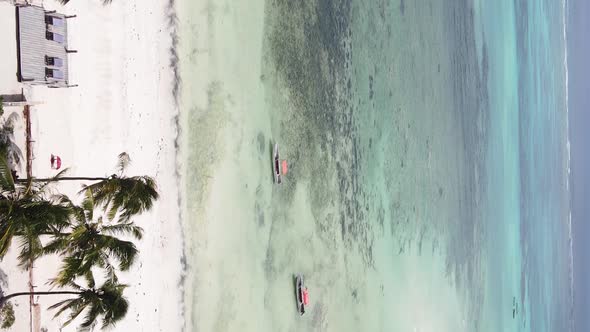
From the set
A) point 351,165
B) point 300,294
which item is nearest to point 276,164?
point 300,294

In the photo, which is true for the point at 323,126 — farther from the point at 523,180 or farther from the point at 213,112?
the point at 523,180

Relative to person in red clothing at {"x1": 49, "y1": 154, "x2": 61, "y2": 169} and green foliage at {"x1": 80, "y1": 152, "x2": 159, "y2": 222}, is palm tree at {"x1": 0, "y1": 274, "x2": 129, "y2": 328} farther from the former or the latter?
person in red clothing at {"x1": 49, "y1": 154, "x2": 61, "y2": 169}

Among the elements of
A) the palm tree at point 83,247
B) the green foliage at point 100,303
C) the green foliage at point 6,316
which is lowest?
the green foliage at point 6,316

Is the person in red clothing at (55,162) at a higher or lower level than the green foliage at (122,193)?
higher

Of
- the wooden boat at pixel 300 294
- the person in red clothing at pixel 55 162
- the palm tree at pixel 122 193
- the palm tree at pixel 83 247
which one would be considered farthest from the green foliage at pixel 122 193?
the wooden boat at pixel 300 294

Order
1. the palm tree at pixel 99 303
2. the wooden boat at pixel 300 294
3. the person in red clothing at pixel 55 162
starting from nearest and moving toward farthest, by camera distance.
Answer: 1. the palm tree at pixel 99 303
2. the person in red clothing at pixel 55 162
3. the wooden boat at pixel 300 294

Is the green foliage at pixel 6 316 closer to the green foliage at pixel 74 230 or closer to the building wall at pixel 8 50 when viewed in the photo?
the green foliage at pixel 74 230

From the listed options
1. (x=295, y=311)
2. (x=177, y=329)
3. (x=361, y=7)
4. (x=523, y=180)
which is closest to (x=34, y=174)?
(x=177, y=329)
